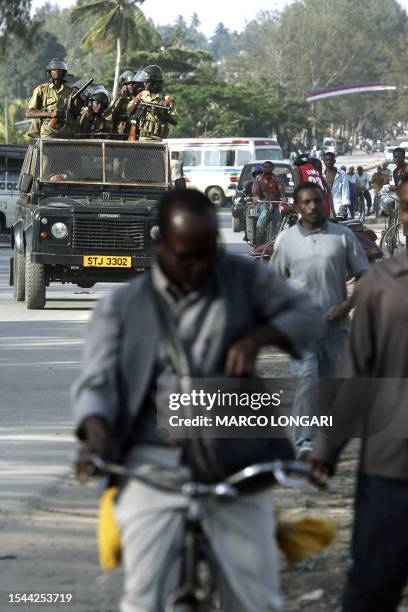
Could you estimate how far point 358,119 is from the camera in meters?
163

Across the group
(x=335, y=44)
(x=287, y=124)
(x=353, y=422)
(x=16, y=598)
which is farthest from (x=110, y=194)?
(x=335, y=44)

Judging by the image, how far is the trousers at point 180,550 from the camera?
397 cm

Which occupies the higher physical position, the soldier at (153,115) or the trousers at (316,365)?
the soldier at (153,115)

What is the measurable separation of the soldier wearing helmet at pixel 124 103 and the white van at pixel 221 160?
31.5m

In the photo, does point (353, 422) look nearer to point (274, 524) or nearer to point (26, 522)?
point (274, 524)

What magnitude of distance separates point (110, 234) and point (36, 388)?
6578 millimetres

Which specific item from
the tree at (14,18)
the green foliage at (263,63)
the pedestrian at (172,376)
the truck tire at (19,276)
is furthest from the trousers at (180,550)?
the green foliage at (263,63)

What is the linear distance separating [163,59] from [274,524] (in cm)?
7890

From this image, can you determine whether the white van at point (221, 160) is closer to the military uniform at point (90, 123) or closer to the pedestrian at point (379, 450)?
Answer: the military uniform at point (90, 123)

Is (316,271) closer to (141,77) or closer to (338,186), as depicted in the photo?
(141,77)

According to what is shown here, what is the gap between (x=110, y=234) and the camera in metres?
18.1

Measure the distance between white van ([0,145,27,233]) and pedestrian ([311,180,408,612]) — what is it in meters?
26.8

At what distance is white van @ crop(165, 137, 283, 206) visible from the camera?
168 feet

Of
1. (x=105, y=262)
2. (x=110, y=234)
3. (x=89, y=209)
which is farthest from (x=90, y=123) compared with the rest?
(x=105, y=262)
